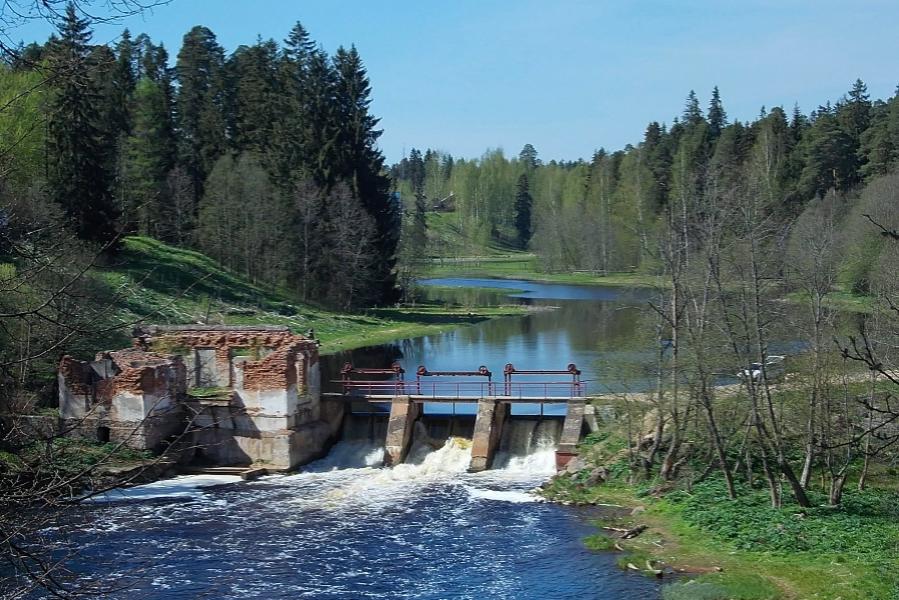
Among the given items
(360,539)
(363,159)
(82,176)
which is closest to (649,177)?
(363,159)

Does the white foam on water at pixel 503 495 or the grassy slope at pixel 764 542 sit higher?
the grassy slope at pixel 764 542

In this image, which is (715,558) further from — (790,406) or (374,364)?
(374,364)

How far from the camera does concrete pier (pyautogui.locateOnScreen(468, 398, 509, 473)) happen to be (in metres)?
35.0

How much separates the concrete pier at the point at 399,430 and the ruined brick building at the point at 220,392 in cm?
296

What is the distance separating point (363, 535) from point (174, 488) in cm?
922

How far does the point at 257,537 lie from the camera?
2688 centimetres

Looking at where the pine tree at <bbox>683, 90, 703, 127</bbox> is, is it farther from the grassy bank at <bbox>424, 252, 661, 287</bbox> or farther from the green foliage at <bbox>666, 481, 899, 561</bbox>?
the green foliage at <bbox>666, 481, 899, 561</bbox>

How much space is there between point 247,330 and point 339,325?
2976 cm

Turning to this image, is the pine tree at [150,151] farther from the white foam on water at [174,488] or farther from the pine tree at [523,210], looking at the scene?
the pine tree at [523,210]

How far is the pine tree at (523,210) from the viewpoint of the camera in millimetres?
175875

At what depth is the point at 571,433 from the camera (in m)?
34.8

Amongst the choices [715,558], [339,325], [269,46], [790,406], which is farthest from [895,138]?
[715,558]

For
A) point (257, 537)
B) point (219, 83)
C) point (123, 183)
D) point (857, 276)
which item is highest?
point (219, 83)

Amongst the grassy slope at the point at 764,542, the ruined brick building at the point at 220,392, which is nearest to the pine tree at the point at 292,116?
the ruined brick building at the point at 220,392
